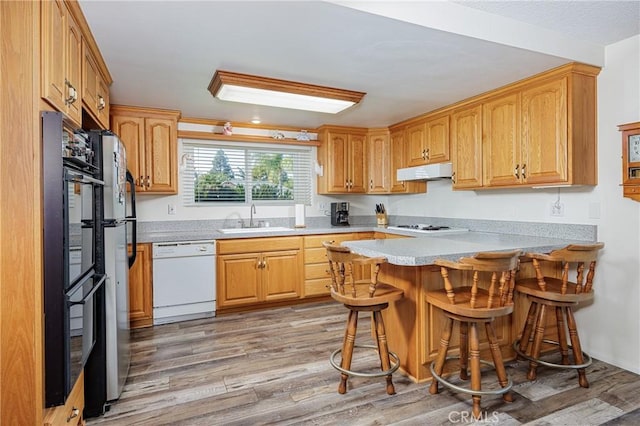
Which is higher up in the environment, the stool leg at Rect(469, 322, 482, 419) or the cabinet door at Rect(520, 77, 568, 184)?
the cabinet door at Rect(520, 77, 568, 184)

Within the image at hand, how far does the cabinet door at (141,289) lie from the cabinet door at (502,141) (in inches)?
132

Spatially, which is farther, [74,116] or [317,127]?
[317,127]

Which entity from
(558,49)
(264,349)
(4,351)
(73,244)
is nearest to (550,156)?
(558,49)

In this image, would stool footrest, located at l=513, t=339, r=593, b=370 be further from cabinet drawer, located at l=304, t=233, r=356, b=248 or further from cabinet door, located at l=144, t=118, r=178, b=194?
cabinet door, located at l=144, t=118, r=178, b=194

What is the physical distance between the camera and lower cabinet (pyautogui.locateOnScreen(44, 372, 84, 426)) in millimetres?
1384

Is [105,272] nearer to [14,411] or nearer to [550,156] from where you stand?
[14,411]

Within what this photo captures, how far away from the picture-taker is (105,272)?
204 cm

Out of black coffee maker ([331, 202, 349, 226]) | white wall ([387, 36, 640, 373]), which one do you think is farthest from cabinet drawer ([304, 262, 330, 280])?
white wall ([387, 36, 640, 373])

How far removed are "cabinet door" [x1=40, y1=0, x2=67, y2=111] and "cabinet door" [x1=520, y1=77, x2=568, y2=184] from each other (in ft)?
10.2

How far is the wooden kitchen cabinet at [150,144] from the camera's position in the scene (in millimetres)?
3596

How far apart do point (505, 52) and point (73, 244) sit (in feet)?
8.87

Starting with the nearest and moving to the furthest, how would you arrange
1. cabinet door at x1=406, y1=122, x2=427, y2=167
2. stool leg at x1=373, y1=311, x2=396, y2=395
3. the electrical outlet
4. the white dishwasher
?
stool leg at x1=373, y1=311, x2=396, y2=395 → the electrical outlet → the white dishwasher → cabinet door at x1=406, y1=122, x2=427, y2=167

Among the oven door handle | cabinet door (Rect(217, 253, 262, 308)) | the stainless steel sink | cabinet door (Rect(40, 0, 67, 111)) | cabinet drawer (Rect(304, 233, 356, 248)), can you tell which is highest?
cabinet door (Rect(40, 0, 67, 111))

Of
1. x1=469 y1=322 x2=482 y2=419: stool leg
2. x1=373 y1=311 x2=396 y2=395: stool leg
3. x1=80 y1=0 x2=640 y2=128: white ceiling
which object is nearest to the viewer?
x1=80 y1=0 x2=640 y2=128: white ceiling
